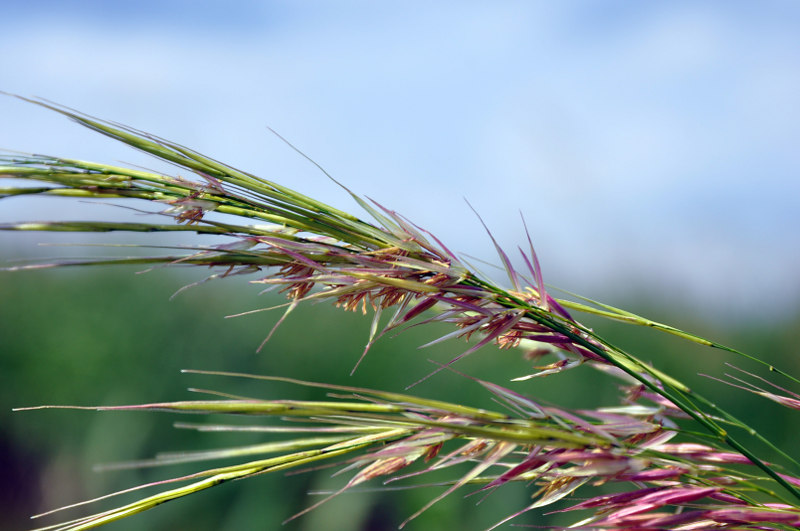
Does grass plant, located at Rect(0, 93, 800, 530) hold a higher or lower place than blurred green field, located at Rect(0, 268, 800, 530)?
higher

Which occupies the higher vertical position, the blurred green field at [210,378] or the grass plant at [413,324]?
the grass plant at [413,324]

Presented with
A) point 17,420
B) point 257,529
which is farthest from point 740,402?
point 17,420

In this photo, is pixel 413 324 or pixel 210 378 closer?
pixel 413 324

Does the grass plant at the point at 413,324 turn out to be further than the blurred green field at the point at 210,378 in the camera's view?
No

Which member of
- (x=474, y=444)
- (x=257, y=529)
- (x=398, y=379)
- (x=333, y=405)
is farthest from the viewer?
(x=398, y=379)

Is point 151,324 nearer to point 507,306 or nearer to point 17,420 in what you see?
point 17,420

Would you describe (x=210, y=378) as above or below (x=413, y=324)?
below

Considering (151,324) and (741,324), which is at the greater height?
(741,324)

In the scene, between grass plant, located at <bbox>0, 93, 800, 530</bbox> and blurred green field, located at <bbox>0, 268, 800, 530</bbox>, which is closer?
grass plant, located at <bbox>0, 93, 800, 530</bbox>
